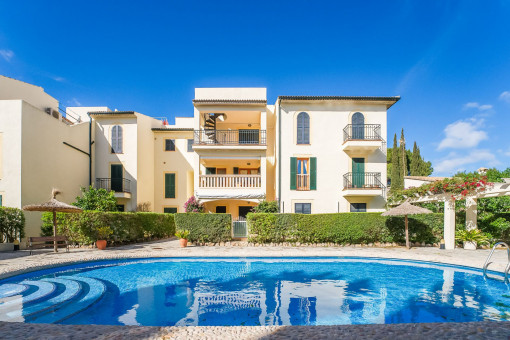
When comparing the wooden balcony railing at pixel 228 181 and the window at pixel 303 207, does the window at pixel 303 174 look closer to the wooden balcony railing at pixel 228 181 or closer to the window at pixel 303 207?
the window at pixel 303 207

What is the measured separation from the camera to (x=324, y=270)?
935 cm

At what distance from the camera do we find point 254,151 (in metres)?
18.3

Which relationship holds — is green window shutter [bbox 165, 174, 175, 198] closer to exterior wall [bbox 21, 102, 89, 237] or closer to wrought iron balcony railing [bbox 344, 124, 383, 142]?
exterior wall [bbox 21, 102, 89, 237]

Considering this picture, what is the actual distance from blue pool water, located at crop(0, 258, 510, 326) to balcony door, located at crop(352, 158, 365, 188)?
26.7ft

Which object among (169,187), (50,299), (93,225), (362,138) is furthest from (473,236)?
(169,187)

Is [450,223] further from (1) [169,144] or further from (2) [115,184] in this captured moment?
(2) [115,184]

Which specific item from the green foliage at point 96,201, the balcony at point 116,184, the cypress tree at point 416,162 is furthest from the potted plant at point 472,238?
the cypress tree at point 416,162

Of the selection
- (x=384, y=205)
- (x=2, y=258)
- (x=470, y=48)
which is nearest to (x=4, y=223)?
(x=2, y=258)

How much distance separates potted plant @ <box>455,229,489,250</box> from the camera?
40.3ft

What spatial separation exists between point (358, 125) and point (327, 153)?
8.71 ft

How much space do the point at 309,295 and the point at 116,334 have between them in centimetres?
441

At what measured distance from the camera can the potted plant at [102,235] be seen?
40.3ft

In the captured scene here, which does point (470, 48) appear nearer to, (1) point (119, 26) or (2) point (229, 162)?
(2) point (229, 162)

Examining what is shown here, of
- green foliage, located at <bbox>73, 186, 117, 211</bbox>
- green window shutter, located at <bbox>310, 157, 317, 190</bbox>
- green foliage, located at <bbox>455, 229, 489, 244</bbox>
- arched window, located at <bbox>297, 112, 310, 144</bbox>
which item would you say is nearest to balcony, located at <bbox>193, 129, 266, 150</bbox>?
arched window, located at <bbox>297, 112, 310, 144</bbox>
